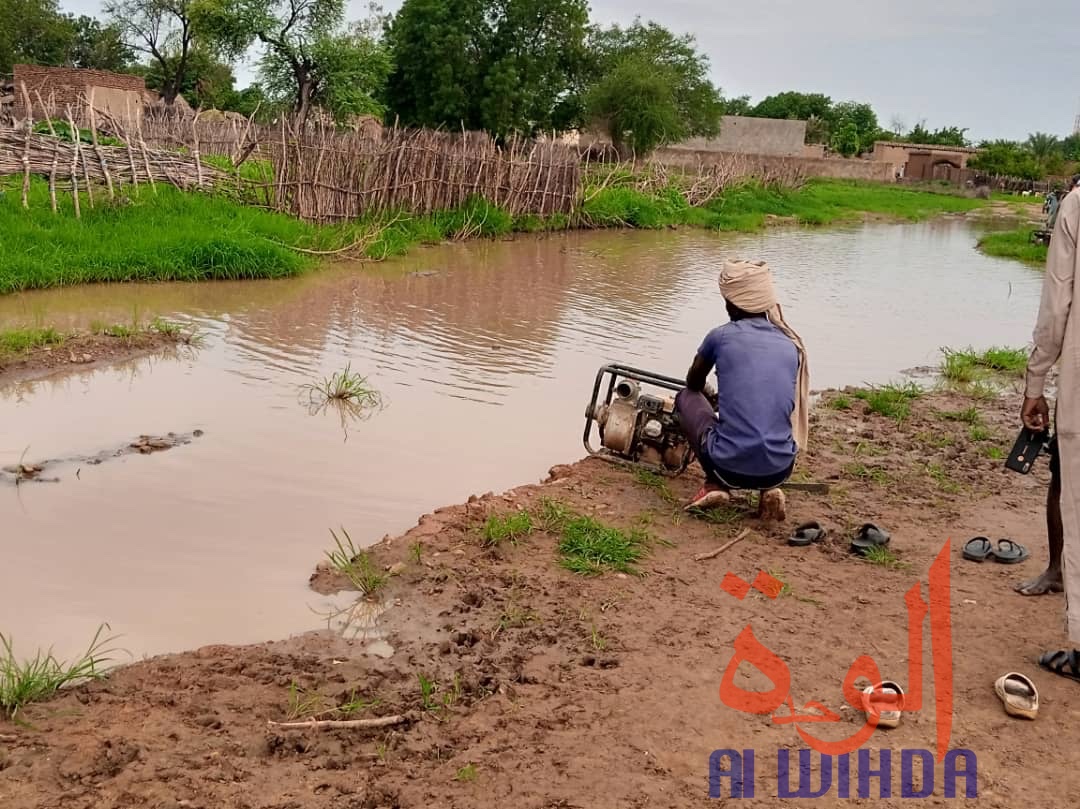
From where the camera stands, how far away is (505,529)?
13.5 ft

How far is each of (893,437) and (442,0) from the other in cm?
3043

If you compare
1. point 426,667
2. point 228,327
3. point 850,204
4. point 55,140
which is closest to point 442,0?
point 850,204

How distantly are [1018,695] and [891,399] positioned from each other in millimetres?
4094

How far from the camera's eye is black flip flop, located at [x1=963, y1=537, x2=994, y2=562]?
163 inches

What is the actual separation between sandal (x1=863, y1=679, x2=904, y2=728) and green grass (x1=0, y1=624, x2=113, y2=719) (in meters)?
2.36

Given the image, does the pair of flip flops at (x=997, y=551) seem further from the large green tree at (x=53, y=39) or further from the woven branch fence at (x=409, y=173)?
the large green tree at (x=53, y=39)

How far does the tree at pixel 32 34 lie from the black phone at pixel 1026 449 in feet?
141

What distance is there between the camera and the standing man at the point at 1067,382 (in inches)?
121

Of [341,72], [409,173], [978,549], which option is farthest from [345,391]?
[341,72]

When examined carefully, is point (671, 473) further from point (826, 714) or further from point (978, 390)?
point (978, 390)

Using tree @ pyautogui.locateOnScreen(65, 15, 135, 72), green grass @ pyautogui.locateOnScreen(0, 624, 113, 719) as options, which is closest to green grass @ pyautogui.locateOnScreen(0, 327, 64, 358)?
green grass @ pyautogui.locateOnScreen(0, 624, 113, 719)

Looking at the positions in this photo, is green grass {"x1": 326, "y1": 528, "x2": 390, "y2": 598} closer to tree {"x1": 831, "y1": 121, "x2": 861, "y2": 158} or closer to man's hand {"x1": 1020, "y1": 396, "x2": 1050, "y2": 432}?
man's hand {"x1": 1020, "y1": 396, "x2": 1050, "y2": 432}

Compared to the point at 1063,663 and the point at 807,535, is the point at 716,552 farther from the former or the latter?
the point at 1063,663

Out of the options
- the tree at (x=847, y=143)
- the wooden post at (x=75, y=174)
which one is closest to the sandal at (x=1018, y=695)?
the wooden post at (x=75, y=174)
